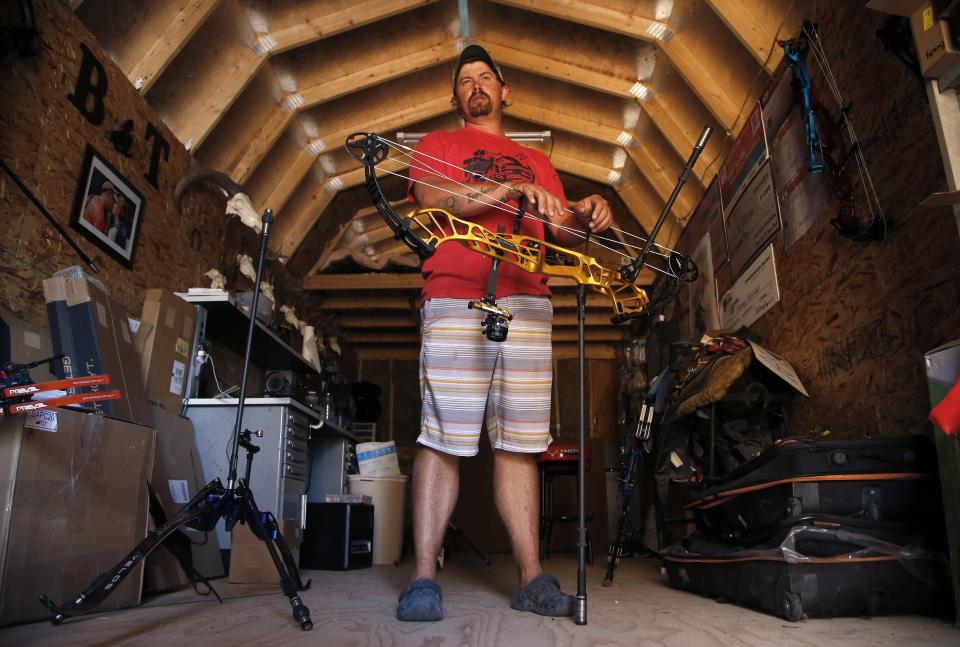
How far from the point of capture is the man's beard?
2275 mm

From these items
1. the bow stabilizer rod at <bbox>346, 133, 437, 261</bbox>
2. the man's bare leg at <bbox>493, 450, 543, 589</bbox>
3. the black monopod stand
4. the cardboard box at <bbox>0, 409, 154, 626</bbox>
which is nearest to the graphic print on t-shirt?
the bow stabilizer rod at <bbox>346, 133, 437, 261</bbox>

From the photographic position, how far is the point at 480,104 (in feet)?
7.47

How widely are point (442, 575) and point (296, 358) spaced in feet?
6.84

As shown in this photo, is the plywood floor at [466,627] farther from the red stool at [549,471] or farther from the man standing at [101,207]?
the red stool at [549,471]

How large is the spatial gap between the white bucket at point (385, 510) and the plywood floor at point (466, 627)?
6.05 ft

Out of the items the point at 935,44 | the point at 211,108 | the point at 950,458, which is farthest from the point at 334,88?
the point at 950,458

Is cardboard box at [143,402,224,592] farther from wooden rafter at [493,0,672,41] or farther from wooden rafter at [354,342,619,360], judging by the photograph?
wooden rafter at [354,342,619,360]

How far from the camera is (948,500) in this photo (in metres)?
1.57

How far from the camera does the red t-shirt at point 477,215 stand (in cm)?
198

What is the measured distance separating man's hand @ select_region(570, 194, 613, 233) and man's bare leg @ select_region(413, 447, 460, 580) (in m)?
0.80

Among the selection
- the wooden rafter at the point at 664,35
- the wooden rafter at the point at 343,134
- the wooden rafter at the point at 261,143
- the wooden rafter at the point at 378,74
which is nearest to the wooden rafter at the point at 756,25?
the wooden rafter at the point at 664,35

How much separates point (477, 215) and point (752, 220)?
1.86 meters

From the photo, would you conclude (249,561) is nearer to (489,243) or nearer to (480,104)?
(489,243)

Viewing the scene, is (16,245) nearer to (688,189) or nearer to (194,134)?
(194,134)
